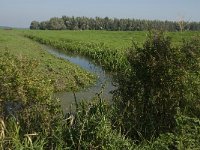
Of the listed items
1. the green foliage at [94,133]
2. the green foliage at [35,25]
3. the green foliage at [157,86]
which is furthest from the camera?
the green foliage at [35,25]

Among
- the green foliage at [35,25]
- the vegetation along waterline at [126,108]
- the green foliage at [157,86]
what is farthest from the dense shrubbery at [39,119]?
the green foliage at [35,25]

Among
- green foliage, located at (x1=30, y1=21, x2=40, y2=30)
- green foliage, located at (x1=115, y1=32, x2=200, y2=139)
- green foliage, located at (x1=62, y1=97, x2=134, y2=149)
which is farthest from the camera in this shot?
green foliage, located at (x1=30, y1=21, x2=40, y2=30)

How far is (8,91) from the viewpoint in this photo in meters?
9.62

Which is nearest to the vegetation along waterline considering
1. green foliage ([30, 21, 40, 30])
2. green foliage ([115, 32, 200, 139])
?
green foliage ([115, 32, 200, 139])

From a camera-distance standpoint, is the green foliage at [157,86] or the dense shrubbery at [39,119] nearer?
the dense shrubbery at [39,119]

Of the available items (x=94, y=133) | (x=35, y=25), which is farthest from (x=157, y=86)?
(x=35, y=25)

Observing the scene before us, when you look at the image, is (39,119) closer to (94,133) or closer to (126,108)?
(94,133)

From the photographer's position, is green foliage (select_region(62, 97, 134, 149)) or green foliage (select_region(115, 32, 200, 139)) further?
green foliage (select_region(115, 32, 200, 139))

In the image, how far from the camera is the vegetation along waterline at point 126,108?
9.41 metres

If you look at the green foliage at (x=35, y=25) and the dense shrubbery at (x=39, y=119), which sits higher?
the dense shrubbery at (x=39, y=119)

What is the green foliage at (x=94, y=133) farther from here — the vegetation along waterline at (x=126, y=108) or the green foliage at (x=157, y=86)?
the green foliage at (x=157, y=86)

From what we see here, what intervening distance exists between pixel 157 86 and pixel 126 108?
1038mm

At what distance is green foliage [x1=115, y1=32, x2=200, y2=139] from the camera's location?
1048 centimetres

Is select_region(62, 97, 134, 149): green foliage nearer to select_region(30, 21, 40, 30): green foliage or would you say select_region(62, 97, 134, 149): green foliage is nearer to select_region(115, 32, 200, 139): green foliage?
select_region(115, 32, 200, 139): green foliage
